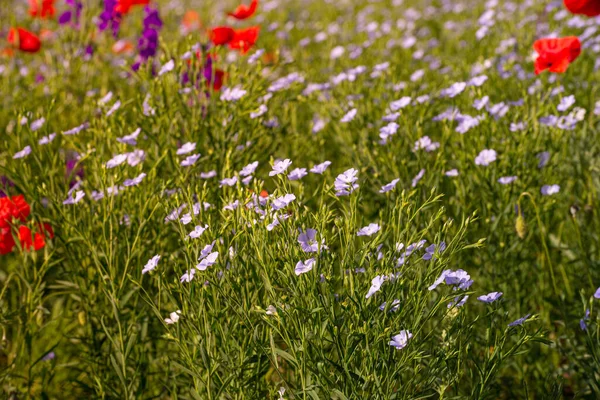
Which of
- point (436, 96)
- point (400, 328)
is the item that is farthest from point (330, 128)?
point (400, 328)

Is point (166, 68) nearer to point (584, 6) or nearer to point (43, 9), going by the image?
point (584, 6)

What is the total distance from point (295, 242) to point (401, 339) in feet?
1.01

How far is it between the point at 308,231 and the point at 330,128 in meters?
1.84

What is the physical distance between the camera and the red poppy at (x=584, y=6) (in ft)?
6.08

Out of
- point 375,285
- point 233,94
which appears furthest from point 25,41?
point 375,285

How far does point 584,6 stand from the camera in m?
1.87

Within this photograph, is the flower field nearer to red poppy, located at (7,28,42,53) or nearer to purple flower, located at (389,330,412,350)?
purple flower, located at (389,330,412,350)

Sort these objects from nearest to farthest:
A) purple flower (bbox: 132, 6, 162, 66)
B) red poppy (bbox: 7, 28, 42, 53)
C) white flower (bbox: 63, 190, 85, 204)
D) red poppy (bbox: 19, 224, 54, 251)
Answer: white flower (bbox: 63, 190, 85, 204)
red poppy (bbox: 19, 224, 54, 251)
purple flower (bbox: 132, 6, 162, 66)
red poppy (bbox: 7, 28, 42, 53)

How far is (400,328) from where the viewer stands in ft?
4.68

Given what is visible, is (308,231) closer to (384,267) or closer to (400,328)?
(384,267)

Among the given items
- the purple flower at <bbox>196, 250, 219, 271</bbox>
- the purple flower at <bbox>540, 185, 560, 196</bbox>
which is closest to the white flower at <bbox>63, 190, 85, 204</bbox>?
the purple flower at <bbox>196, 250, 219, 271</bbox>

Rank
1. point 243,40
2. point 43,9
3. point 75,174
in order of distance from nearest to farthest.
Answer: point 75,174
point 243,40
point 43,9

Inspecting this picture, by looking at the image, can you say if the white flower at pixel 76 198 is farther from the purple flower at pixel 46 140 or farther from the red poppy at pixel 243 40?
the red poppy at pixel 243 40

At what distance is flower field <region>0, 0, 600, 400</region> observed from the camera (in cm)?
144
